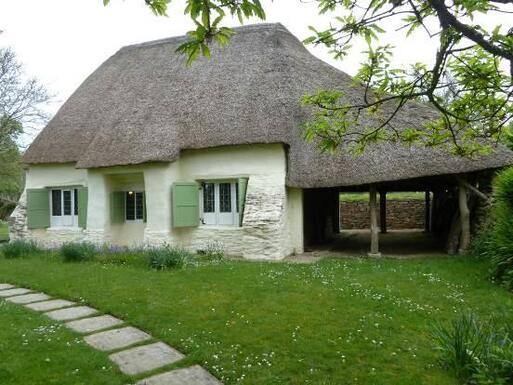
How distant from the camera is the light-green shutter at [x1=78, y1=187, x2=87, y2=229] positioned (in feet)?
45.3

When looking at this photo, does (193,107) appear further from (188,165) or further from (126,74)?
(126,74)

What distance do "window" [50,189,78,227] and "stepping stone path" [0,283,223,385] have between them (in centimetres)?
762

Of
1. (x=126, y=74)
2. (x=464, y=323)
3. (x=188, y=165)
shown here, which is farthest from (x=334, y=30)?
(x=126, y=74)

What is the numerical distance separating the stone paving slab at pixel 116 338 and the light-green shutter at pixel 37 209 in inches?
417

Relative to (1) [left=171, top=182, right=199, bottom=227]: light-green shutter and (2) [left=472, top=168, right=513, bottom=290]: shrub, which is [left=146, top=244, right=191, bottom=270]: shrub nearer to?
(1) [left=171, top=182, right=199, bottom=227]: light-green shutter

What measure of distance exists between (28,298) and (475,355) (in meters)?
6.99

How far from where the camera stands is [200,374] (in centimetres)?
434

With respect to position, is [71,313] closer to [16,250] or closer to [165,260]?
[165,260]

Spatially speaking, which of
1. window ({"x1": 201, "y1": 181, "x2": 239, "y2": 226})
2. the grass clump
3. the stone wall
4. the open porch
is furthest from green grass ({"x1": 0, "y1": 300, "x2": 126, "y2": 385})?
the stone wall

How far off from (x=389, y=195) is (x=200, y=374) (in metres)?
21.9

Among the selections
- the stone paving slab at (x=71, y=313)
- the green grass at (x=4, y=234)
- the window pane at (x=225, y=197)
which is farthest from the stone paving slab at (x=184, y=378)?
the green grass at (x=4, y=234)

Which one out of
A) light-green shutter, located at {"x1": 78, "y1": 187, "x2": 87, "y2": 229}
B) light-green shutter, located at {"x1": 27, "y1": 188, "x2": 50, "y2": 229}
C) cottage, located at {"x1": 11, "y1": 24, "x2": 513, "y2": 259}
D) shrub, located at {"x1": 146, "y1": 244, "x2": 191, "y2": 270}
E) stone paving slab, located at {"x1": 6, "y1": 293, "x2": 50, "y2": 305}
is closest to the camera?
stone paving slab, located at {"x1": 6, "y1": 293, "x2": 50, "y2": 305}

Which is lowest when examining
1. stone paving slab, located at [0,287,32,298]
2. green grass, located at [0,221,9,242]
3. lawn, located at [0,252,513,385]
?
green grass, located at [0,221,9,242]

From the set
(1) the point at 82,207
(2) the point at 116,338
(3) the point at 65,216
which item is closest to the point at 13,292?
(2) the point at 116,338
